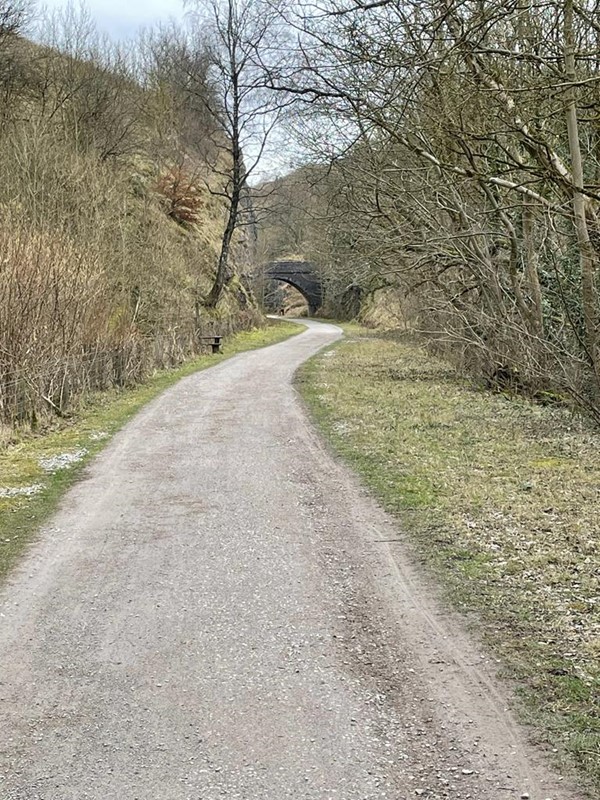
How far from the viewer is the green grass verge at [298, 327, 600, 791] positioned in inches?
153

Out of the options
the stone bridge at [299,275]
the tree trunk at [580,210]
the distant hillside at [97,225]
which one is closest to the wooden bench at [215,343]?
the distant hillside at [97,225]

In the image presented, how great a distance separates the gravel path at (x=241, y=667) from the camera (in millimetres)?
3111

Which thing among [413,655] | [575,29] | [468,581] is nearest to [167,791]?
[413,655]

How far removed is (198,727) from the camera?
3.47 m

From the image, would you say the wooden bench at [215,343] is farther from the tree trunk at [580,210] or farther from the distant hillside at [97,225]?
the tree trunk at [580,210]

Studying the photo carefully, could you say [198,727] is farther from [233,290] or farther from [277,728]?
[233,290]

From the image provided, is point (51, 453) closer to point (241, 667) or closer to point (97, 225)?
point (241, 667)

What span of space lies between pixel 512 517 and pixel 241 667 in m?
3.44

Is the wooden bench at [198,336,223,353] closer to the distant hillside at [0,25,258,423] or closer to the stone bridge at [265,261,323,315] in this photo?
the distant hillside at [0,25,258,423]

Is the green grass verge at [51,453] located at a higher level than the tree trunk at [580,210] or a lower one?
lower

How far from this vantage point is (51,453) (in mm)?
10430

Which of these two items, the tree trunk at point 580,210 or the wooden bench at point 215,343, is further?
the wooden bench at point 215,343

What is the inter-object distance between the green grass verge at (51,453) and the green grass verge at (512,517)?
3.29m

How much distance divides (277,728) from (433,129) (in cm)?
949
